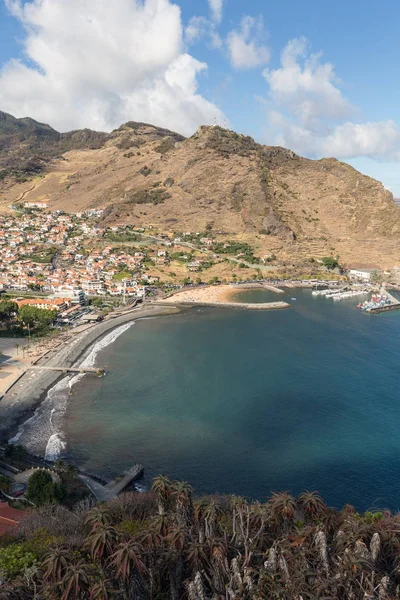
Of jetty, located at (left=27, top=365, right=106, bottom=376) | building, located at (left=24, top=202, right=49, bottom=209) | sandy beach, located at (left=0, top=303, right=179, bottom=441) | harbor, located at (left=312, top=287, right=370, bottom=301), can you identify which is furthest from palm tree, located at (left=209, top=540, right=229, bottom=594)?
building, located at (left=24, top=202, right=49, bottom=209)

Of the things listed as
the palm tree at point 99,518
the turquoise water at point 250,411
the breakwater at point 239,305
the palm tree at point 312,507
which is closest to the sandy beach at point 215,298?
the breakwater at point 239,305

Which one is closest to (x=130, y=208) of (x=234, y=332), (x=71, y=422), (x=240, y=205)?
(x=240, y=205)

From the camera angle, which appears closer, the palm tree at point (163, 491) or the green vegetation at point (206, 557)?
the green vegetation at point (206, 557)

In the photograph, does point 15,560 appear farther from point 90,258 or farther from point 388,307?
point 90,258

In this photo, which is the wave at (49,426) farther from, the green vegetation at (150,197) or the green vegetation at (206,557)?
the green vegetation at (150,197)

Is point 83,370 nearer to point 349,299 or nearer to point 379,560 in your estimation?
point 379,560

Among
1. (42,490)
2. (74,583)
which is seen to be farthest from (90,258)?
(74,583)
